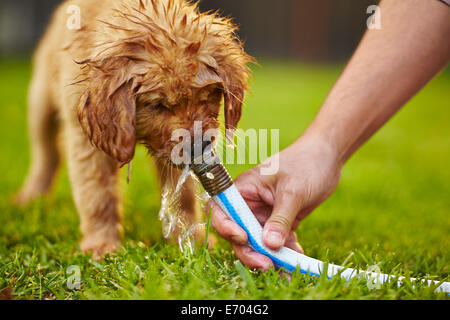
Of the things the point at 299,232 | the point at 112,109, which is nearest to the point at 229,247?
the point at 299,232

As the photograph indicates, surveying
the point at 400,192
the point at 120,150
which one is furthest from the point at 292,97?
the point at 120,150

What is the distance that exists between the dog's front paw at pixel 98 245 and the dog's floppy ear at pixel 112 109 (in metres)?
0.82

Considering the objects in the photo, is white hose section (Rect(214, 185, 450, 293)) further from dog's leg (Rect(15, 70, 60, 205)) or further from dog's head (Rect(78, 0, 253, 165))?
dog's leg (Rect(15, 70, 60, 205))

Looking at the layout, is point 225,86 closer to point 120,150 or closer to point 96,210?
point 120,150

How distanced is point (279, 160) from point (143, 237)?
115cm

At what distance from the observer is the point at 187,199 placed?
290 centimetres

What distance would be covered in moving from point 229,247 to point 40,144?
2.22 meters

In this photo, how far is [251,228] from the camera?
2.07 m

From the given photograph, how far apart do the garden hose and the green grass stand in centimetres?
7

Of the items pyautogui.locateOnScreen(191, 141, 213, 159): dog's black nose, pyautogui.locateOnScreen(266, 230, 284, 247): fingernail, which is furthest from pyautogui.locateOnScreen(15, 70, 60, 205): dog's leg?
pyautogui.locateOnScreen(266, 230, 284, 247): fingernail

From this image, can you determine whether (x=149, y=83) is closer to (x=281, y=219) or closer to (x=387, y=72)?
(x=281, y=219)

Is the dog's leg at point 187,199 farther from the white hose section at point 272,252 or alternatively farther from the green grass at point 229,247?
the white hose section at point 272,252

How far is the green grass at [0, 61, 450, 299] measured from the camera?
1890 millimetres

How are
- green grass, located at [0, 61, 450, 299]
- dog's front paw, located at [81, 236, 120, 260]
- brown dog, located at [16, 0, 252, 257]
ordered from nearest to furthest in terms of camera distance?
1. green grass, located at [0, 61, 450, 299]
2. brown dog, located at [16, 0, 252, 257]
3. dog's front paw, located at [81, 236, 120, 260]
